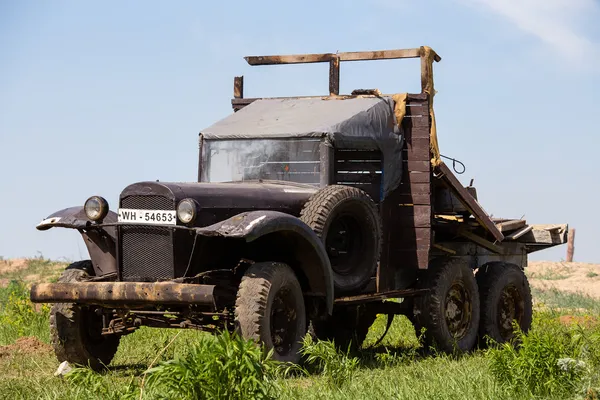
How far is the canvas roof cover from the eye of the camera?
9539 mm

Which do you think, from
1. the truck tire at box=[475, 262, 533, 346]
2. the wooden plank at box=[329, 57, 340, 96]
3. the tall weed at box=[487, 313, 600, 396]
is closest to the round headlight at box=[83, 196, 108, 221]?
the wooden plank at box=[329, 57, 340, 96]

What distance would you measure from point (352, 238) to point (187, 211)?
2.02 m

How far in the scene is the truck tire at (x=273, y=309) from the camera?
7.56 metres

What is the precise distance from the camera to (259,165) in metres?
9.69

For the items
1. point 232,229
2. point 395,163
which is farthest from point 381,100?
point 232,229

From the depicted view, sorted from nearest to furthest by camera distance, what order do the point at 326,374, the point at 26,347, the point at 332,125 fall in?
the point at 326,374
the point at 332,125
the point at 26,347

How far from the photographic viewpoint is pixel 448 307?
418 inches

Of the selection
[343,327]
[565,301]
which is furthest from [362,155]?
[565,301]

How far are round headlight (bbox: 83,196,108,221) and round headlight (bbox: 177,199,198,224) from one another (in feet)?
3.01

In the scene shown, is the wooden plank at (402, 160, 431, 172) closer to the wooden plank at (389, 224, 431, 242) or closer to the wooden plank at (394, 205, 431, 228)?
the wooden plank at (394, 205, 431, 228)

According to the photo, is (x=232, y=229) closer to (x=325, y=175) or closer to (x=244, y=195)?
(x=244, y=195)

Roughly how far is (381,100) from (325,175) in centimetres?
132

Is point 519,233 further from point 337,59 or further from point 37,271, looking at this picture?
point 37,271

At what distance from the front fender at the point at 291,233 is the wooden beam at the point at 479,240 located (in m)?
3.16
